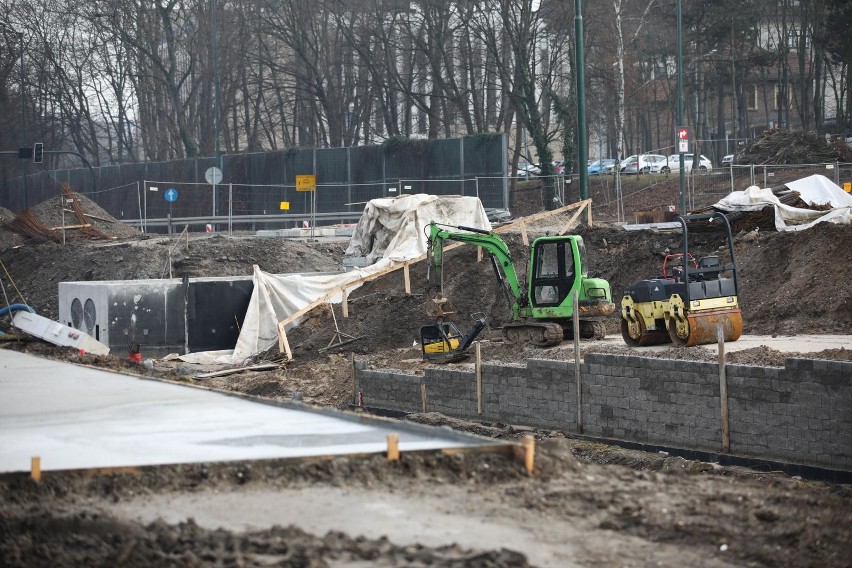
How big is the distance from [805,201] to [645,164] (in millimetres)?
26878

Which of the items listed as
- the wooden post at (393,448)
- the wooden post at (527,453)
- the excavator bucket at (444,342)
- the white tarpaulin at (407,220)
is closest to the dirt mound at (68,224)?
the white tarpaulin at (407,220)

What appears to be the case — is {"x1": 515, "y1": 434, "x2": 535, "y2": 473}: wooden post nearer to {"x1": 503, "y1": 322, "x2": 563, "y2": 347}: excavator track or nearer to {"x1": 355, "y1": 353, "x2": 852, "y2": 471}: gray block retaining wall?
{"x1": 355, "y1": 353, "x2": 852, "y2": 471}: gray block retaining wall

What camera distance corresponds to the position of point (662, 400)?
1628cm

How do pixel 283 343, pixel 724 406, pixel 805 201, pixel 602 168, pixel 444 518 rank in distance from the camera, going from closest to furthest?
pixel 444 518 < pixel 724 406 < pixel 283 343 < pixel 805 201 < pixel 602 168

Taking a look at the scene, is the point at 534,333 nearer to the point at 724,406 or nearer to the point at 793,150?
the point at 724,406

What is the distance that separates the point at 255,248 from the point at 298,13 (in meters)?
26.8

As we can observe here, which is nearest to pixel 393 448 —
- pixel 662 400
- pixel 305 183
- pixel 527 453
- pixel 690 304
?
pixel 527 453

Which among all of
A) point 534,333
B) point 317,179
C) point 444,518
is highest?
point 317,179

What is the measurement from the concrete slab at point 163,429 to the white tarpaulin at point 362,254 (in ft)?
43.5

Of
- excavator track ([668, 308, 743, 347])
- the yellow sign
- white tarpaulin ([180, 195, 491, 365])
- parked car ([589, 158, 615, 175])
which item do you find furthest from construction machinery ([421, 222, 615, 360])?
parked car ([589, 158, 615, 175])

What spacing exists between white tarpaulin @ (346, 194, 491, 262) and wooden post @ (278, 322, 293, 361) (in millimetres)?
4848

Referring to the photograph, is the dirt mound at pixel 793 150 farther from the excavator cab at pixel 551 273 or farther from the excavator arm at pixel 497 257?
the excavator cab at pixel 551 273

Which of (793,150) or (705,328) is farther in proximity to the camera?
(793,150)

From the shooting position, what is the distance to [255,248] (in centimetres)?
3422
